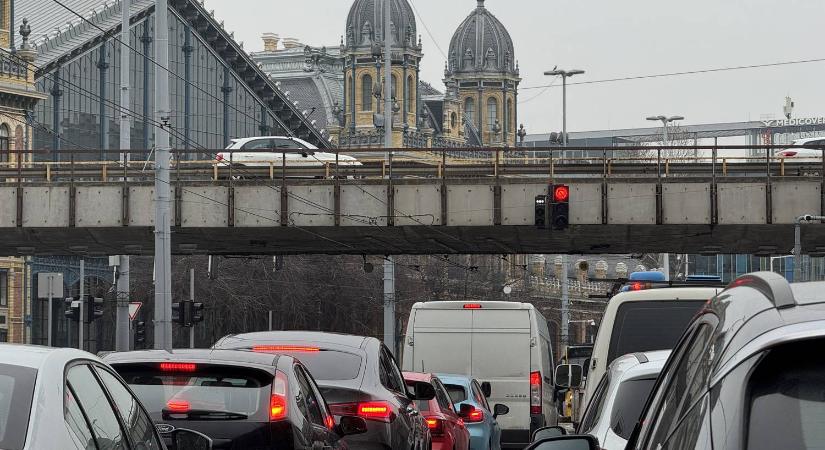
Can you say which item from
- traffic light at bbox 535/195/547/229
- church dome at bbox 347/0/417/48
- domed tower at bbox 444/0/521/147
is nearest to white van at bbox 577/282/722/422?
traffic light at bbox 535/195/547/229

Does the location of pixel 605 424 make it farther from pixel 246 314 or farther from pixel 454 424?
pixel 246 314

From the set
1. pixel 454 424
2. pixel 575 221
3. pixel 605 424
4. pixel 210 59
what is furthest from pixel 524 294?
pixel 605 424

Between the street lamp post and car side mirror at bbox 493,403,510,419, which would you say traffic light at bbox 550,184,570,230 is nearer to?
car side mirror at bbox 493,403,510,419

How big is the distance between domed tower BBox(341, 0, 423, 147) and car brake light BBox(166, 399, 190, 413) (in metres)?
138

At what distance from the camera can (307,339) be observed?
13.4 metres

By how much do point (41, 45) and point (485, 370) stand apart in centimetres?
6299

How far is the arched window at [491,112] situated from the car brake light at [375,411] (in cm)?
16617

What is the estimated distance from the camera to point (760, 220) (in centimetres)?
4244

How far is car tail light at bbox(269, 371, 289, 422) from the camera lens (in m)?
9.64

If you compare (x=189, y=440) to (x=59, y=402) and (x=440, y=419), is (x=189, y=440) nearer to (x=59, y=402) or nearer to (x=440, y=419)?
(x=59, y=402)

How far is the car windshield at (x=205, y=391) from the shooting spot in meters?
9.69

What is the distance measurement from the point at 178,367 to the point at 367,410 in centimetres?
304

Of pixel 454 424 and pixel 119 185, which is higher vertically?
pixel 119 185

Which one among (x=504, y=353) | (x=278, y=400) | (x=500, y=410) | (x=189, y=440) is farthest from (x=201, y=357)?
(x=504, y=353)
